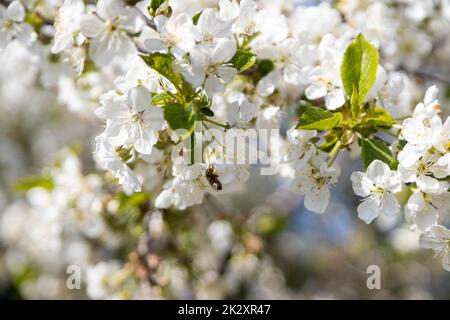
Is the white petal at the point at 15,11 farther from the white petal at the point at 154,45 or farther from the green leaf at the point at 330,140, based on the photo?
the green leaf at the point at 330,140

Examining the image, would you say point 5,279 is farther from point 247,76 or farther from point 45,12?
point 247,76

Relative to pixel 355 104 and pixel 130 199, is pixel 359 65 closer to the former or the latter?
pixel 355 104

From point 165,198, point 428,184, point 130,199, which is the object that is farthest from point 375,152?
point 130,199

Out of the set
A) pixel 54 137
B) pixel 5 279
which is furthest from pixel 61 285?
pixel 54 137

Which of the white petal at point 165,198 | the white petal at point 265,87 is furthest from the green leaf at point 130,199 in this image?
the white petal at point 265,87

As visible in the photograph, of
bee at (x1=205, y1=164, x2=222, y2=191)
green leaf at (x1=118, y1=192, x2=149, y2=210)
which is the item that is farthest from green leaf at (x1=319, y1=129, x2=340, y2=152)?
green leaf at (x1=118, y1=192, x2=149, y2=210)
